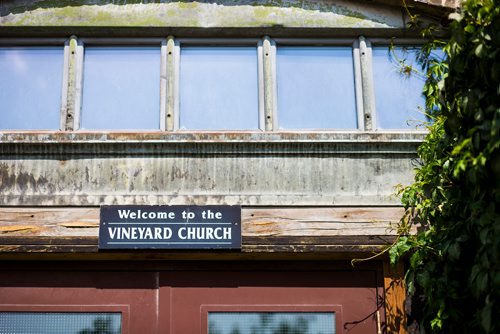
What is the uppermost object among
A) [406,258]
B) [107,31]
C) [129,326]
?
[107,31]

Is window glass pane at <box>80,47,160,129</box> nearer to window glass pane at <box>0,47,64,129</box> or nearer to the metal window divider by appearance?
the metal window divider

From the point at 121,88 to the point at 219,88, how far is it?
0.80m

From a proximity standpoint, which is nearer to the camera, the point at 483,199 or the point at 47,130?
the point at 483,199

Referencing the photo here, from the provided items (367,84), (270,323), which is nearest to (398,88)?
(367,84)

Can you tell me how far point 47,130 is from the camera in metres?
7.26

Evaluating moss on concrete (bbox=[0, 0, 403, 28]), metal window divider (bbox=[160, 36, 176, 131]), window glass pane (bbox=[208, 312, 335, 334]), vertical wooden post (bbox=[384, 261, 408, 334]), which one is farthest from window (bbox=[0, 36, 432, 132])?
window glass pane (bbox=[208, 312, 335, 334])

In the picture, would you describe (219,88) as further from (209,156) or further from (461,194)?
(461,194)

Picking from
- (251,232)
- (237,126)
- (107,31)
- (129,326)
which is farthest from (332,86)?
(129,326)

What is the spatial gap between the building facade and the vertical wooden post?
15 millimetres

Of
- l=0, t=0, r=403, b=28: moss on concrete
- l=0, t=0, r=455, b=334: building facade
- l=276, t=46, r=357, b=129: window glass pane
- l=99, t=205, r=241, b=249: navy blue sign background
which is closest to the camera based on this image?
l=99, t=205, r=241, b=249: navy blue sign background

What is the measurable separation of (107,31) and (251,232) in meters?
2.07

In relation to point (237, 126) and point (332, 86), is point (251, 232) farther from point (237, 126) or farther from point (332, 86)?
point (332, 86)

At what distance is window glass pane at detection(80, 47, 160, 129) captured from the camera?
24.0ft

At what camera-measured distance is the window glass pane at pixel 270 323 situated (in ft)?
22.7
